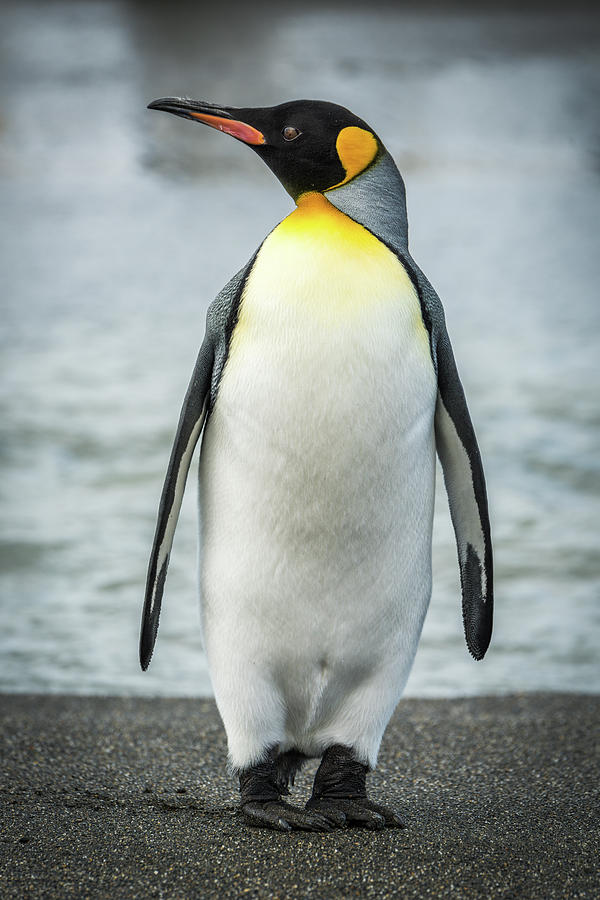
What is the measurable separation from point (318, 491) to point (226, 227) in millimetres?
18010

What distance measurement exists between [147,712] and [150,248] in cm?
1632

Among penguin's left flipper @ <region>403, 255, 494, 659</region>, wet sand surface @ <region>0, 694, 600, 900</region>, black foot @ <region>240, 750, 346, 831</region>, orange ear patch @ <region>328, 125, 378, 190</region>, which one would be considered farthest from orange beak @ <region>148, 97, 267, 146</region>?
wet sand surface @ <region>0, 694, 600, 900</region>

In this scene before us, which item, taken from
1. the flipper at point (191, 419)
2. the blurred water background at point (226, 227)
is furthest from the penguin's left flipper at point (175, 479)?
the blurred water background at point (226, 227)

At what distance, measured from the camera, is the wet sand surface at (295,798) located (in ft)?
5.58

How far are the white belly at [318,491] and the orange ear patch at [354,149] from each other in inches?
5.0

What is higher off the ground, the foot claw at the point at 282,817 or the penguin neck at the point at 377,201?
the penguin neck at the point at 377,201

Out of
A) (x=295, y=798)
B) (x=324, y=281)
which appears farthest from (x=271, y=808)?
(x=324, y=281)

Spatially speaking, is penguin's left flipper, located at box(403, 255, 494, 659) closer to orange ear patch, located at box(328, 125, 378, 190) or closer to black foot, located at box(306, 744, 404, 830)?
orange ear patch, located at box(328, 125, 378, 190)

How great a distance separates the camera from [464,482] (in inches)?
83.5

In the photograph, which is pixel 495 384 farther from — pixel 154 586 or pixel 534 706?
pixel 154 586

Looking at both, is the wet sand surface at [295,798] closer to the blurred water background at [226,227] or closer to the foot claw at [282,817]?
the foot claw at [282,817]

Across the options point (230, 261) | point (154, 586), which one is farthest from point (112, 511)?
point (230, 261)

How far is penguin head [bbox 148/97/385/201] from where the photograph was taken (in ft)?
6.53

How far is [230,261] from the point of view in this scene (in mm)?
16594
